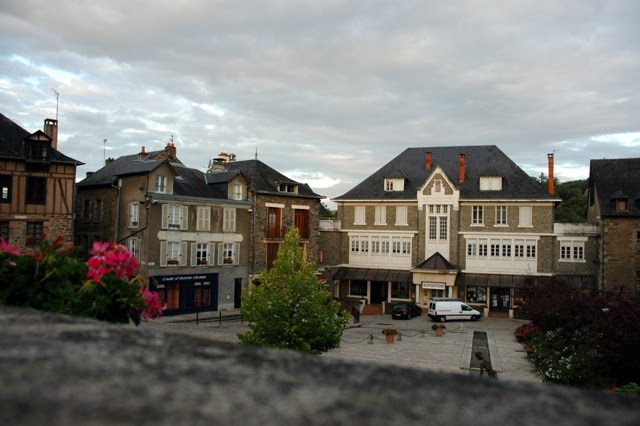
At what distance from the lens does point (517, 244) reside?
3869 cm

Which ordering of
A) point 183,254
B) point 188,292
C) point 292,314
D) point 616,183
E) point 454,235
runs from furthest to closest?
point 454,235
point 616,183
point 188,292
point 183,254
point 292,314

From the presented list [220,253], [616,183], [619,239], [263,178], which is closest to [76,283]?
[220,253]

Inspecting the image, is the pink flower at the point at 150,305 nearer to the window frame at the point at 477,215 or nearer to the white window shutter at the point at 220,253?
the white window shutter at the point at 220,253

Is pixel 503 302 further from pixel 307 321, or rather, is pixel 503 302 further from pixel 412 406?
pixel 412 406

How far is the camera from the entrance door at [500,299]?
38.6 m

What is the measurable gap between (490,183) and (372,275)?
10.6 m

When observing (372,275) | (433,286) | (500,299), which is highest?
(372,275)

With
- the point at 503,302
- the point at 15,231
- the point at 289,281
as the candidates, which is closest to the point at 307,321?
the point at 289,281

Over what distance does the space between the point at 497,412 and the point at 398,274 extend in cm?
3946

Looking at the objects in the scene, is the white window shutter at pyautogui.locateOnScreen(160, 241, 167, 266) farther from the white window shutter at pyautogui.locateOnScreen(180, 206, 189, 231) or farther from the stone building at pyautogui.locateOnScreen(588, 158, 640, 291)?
the stone building at pyautogui.locateOnScreen(588, 158, 640, 291)

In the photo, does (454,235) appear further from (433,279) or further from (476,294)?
(476,294)

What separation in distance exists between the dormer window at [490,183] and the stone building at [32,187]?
26.2 metres

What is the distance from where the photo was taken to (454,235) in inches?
1583

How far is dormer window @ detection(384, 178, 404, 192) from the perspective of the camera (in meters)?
42.2
